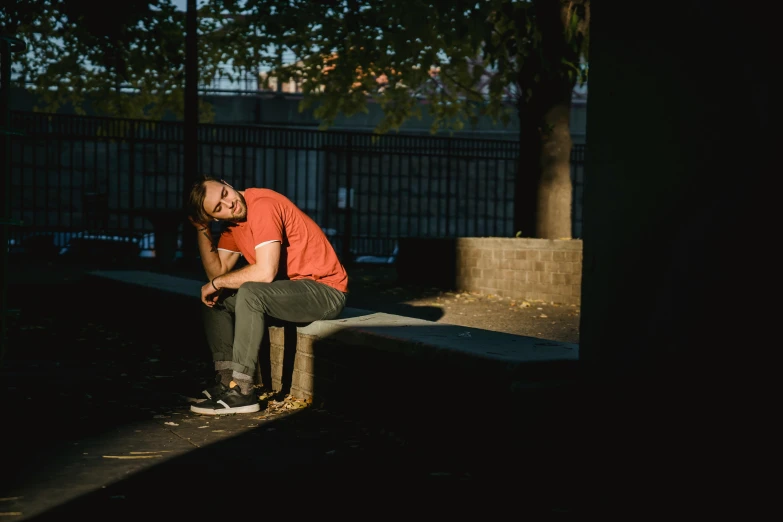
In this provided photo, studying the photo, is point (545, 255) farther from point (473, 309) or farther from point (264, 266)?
point (264, 266)

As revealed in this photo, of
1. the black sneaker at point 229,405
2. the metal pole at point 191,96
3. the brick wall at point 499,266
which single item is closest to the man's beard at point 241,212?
the black sneaker at point 229,405

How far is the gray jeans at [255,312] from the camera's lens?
5.18m

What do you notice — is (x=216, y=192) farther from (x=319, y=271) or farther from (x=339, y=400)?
(x=339, y=400)

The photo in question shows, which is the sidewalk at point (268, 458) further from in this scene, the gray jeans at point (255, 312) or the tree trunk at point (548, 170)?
the tree trunk at point (548, 170)

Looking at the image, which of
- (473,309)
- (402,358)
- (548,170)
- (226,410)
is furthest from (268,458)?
(548,170)

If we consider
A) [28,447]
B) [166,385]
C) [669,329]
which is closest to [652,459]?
[669,329]

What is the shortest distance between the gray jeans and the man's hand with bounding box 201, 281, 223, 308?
0.05 m

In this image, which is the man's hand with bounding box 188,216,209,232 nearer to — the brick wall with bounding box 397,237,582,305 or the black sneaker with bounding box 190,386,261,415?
the black sneaker with bounding box 190,386,261,415

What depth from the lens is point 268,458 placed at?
4109 mm

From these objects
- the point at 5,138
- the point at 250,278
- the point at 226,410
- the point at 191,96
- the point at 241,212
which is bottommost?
the point at 226,410

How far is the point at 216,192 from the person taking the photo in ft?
17.2

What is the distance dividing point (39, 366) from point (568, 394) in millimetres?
4400

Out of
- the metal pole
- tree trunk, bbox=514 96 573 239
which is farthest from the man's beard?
the metal pole

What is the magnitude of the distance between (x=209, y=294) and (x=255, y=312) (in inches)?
15.7
